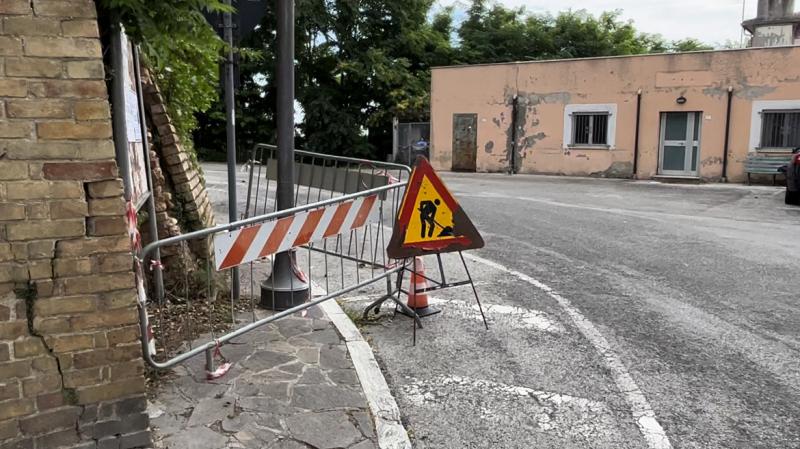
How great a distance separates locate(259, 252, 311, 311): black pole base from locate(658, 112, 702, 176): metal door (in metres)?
18.5

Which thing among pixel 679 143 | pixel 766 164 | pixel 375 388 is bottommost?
pixel 375 388

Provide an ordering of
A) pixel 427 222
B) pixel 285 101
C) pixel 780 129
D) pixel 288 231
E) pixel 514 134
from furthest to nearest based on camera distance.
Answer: pixel 514 134
pixel 780 129
pixel 285 101
pixel 427 222
pixel 288 231

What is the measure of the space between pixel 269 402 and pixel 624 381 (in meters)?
2.28

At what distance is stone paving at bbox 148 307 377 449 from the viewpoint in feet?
11.1

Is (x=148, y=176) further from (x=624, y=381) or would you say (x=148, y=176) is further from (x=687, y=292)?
(x=687, y=292)

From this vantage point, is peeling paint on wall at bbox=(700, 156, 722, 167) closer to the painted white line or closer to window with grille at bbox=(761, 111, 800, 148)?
window with grille at bbox=(761, 111, 800, 148)

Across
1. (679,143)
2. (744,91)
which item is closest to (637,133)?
(679,143)

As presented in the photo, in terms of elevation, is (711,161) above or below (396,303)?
above

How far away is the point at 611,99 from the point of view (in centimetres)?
2169

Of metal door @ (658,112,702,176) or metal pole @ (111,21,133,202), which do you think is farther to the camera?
metal door @ (658,112,702,176)

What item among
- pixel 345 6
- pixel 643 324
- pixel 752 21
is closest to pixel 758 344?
pixel 643 324

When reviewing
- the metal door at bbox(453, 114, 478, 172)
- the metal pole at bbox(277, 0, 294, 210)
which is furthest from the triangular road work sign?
the metal door at bbox(453, 114, 478, 172)

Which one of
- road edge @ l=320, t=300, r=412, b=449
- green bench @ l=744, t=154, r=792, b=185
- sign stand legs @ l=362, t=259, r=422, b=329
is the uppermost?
green bench @ l=744, t=154, r=792, b=185

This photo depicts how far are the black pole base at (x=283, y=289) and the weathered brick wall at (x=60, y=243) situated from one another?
2273 millimetres
